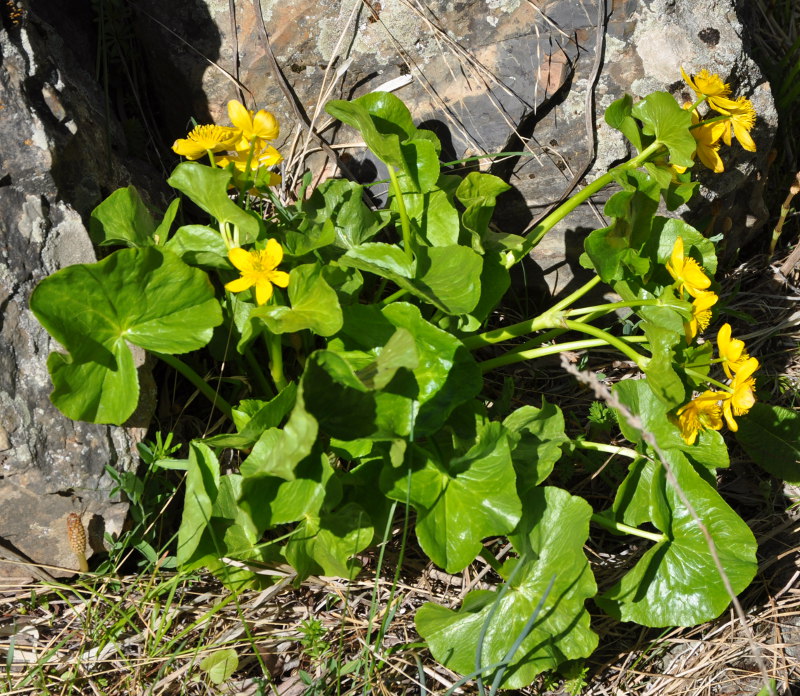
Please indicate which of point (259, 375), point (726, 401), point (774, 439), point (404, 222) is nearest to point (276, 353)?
point (259, 375)

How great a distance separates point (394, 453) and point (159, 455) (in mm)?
619

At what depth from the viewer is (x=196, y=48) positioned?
215 cm

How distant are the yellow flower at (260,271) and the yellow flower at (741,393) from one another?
3.09ft

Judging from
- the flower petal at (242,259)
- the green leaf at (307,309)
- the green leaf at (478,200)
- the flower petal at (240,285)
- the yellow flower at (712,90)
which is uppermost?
the flower petal at (242,259)

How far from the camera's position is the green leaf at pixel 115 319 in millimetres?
1395

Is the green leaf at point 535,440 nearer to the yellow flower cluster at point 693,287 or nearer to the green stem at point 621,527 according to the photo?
the green stem at point 621,527

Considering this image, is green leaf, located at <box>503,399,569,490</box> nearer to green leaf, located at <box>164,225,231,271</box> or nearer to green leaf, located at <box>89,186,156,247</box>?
green leaf, located at <box>164,225,231,271</box>

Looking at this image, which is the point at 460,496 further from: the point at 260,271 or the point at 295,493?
the point at 260,271

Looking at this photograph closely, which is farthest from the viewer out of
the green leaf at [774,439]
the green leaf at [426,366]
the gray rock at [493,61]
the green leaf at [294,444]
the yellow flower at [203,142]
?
the gray rock at [493,61]

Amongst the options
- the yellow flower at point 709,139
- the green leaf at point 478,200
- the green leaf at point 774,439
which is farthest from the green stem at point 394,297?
the green leaf at point 774,439

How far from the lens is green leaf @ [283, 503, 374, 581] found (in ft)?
5.00

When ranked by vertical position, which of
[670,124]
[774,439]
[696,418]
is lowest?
[774,439]

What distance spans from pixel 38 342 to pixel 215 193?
491 millimetres

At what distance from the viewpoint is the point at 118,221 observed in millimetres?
1599
